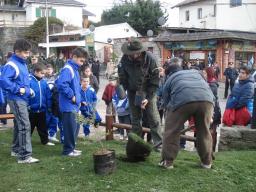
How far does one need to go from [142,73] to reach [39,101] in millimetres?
2359

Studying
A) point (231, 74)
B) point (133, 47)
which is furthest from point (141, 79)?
point (231, 74)

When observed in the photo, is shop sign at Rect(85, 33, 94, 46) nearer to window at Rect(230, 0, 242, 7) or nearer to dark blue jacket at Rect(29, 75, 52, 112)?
window at Rect(230, 0, 242, 7)

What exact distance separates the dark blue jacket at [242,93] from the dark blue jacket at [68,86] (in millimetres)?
3108

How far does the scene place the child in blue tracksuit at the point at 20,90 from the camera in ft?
20.7

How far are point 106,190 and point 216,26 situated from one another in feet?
147

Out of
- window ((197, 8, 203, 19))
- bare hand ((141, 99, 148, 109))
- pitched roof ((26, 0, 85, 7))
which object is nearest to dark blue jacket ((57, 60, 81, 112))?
bare hand ((141, 99, 148, 109))

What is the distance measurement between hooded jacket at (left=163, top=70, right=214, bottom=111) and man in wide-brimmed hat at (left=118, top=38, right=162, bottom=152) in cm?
82

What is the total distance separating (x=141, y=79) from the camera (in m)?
6.74

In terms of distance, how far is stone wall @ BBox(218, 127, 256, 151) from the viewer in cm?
776

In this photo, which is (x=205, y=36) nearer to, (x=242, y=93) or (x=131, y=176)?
(x=242, y=93)

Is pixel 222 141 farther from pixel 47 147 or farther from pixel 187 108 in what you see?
pixel 47 147

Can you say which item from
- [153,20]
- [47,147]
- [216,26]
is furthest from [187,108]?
[153,20]

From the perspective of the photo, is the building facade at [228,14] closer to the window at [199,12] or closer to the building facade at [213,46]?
the window at [199,12]

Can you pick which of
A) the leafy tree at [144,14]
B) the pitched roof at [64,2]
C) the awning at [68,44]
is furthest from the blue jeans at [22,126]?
the pitched roof at [64,2]
